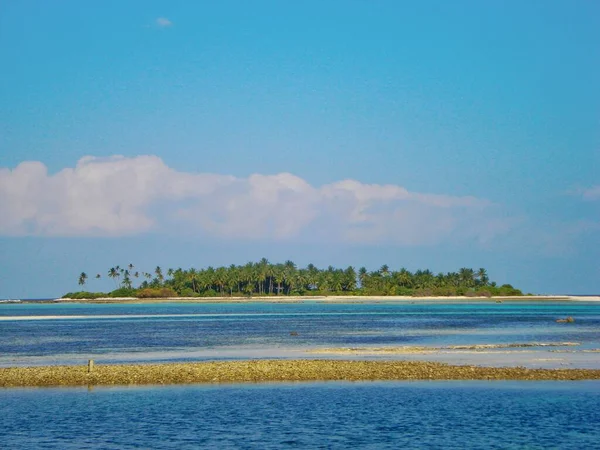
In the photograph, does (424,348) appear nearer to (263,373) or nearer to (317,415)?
(263,373)

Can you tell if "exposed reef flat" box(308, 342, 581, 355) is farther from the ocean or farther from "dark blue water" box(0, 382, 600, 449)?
"dark blue water" box(0, 382, 600, 449)

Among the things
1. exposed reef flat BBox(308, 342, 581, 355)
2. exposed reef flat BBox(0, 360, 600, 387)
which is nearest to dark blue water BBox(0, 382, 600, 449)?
exposed reef flat BBox(0, 360, 600, 387)

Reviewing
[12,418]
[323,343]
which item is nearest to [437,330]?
[323,343]

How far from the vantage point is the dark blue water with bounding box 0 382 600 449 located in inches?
1178

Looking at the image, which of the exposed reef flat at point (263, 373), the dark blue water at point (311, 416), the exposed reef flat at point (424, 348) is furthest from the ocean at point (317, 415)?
the exposed reef flat at point (424, 348)

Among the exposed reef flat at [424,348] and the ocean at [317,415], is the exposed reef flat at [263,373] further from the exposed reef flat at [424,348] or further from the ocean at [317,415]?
the exposed reef flat at [424,348]

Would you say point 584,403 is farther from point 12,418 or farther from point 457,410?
point 12,418

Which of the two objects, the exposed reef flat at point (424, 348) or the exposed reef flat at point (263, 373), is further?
the exposed reef flat at point (424, 348)

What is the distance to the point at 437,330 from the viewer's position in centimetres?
9606

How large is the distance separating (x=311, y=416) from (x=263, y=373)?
12392 millimetres

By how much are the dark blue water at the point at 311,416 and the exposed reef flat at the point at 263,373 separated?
6.39 ft

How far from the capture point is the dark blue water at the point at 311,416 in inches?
1178

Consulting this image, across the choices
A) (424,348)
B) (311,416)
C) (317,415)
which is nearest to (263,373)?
(317,415)

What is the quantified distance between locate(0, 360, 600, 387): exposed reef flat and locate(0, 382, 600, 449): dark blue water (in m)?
1.95
